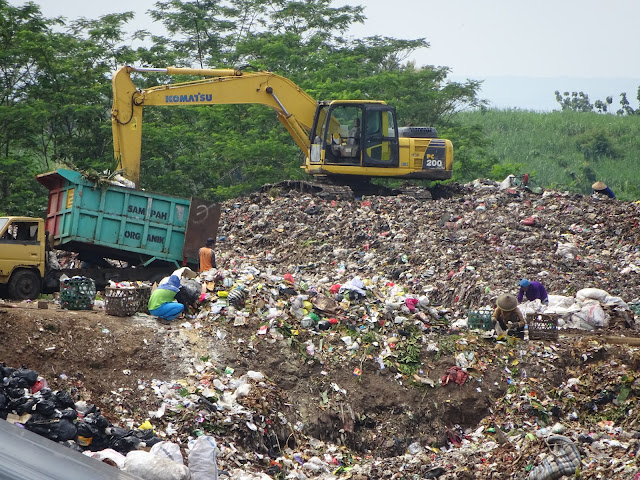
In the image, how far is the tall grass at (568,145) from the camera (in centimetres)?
3662

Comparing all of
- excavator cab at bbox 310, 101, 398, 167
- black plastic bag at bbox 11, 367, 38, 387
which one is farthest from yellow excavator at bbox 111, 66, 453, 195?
black plastic bag at bbox 11, 367, 38, 387

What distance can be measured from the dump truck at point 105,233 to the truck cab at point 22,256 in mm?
14

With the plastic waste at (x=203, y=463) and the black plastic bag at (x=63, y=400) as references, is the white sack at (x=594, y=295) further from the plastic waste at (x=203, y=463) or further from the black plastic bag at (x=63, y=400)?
the black plastic bag at (x=63, y=400)

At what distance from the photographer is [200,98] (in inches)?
650

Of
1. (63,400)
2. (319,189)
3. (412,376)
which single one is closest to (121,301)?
(63,400)

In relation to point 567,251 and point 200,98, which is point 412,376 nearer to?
point 567,251

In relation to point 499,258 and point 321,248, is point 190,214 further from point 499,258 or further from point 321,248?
point 499,258

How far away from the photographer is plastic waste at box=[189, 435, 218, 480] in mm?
6918

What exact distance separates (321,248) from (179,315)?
5.95 m

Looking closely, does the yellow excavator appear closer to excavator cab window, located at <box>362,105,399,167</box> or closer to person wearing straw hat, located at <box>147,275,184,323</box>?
excavator cab window, located at <box>362,105,399,167</box>

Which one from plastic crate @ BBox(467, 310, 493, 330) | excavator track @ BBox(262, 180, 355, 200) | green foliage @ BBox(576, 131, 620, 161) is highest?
green foliage @ BBox(576, 131, 620, 161)

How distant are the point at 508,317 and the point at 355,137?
797cm

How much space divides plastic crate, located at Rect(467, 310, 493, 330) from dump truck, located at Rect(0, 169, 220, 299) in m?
4.58

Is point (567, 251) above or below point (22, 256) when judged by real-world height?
above
